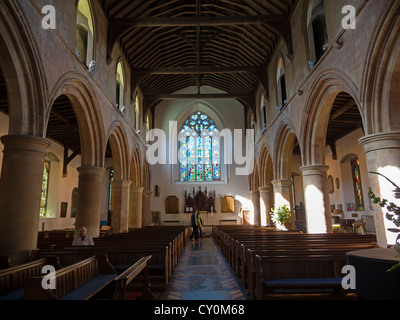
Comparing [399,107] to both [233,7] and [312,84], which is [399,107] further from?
[233,7]

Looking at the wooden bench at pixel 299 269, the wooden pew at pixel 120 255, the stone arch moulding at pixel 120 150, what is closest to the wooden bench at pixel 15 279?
the wooden pew at pixel 120 255

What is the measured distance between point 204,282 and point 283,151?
293 inches

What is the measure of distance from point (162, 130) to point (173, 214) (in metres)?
5.23

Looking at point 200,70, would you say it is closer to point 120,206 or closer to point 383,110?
point 120,206

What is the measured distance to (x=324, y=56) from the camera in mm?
7238

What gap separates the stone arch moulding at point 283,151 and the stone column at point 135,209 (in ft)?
21.2

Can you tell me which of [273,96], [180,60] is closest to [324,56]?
[273,96]

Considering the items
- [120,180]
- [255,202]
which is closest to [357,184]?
[255,202]

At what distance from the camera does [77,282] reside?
3182mm

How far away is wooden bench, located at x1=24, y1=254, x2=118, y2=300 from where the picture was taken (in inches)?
92.0

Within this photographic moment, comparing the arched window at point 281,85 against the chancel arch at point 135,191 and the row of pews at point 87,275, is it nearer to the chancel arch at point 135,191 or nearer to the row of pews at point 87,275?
the chancel arch at point 135,191

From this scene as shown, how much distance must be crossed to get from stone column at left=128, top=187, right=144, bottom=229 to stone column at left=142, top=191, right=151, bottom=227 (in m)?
2.89

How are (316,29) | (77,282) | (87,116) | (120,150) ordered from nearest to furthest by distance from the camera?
(77,282)
(87,116)
(316,29)
(120,150)

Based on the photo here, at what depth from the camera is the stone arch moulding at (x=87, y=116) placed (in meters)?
7.16
